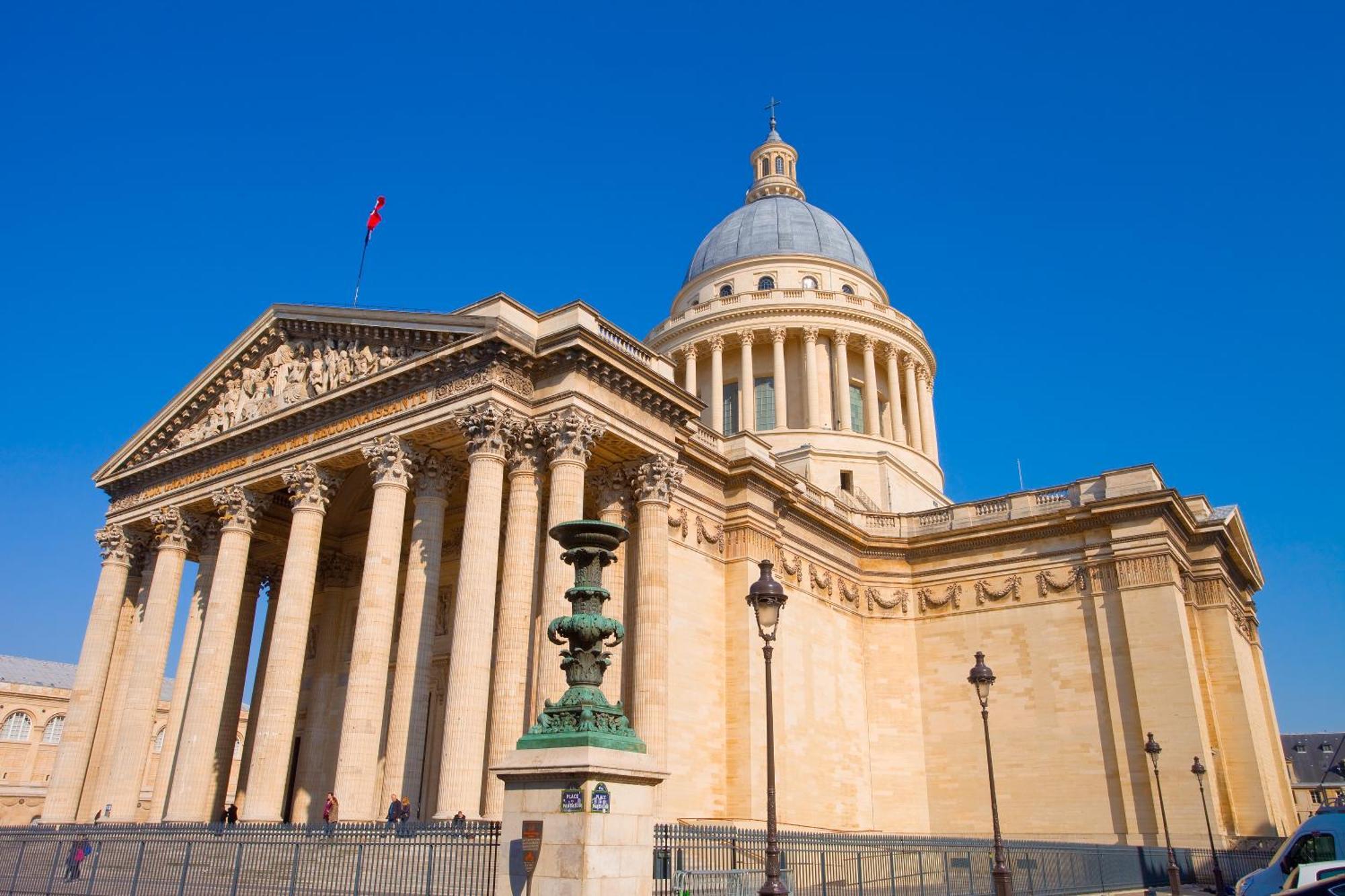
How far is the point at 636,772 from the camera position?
39.5ft

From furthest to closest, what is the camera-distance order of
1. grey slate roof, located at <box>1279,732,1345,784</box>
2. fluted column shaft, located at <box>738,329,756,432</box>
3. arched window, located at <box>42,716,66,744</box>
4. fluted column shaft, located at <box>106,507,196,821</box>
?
1. grey slate roof, located at <box>1279,732,1345,784</box>
2. arched window, located at <box>42,716,66,744</box>
3. fluted column shaft, located at <box>738,329,756,432</box>
4. fluted column shaft, located at <box>106,507,196,821</box>

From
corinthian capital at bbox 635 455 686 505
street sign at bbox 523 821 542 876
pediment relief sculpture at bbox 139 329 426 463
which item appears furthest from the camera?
pediment relief sculpture at bbox 139 329 426 463

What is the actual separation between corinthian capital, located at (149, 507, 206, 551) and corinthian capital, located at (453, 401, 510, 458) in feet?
44.5

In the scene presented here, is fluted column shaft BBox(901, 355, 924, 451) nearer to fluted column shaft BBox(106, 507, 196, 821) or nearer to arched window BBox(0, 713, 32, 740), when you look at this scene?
fluted column shaft BBox(106, 507, 196, 821)

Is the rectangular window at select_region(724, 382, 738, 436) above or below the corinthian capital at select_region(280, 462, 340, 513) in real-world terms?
above

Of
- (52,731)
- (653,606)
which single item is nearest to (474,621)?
(653,606)

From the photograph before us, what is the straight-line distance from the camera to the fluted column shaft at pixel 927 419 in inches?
2148

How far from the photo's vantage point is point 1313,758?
314 ft

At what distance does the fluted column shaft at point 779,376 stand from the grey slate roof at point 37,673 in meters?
52.5

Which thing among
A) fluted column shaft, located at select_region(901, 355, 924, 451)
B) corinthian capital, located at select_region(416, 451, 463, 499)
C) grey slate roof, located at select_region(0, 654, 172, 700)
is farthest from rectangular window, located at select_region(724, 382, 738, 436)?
grey slate roof, located at select_region(0, 654, 172, 700)

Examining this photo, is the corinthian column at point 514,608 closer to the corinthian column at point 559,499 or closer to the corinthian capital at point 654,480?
the corinthian column at point 559,499

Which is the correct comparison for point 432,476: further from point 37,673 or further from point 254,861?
point 37,673

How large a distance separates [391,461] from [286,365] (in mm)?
7305

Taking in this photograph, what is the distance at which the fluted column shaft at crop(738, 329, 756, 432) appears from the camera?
51094mm
